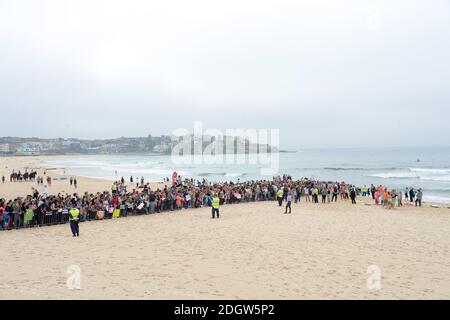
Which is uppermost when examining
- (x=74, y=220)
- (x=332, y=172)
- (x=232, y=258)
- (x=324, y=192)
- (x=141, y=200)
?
(x=74, y=220)

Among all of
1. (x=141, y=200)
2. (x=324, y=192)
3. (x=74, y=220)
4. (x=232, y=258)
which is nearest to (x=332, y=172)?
(x=324, y=192)

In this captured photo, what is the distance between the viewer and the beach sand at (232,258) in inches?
306

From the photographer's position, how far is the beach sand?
7770mm

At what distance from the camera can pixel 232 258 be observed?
1031cm

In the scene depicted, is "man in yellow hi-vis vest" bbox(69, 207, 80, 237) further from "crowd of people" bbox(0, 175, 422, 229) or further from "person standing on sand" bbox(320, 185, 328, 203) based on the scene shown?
"person standing on sand" bbox(320, 185, 328, 203)

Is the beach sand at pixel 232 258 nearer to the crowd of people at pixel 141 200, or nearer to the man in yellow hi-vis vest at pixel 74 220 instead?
the man in yellow hi-vis vest at pixel 74 220

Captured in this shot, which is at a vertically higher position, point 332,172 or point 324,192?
point 324,192

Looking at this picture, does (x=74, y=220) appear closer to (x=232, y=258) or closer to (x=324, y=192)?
(x=232, y=258)

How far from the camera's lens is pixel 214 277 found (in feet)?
28.2

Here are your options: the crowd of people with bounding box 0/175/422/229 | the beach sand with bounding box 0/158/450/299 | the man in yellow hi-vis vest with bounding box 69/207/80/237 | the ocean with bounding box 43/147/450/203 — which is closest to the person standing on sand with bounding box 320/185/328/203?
the crowd of people with bounding box 0/175/422/229
